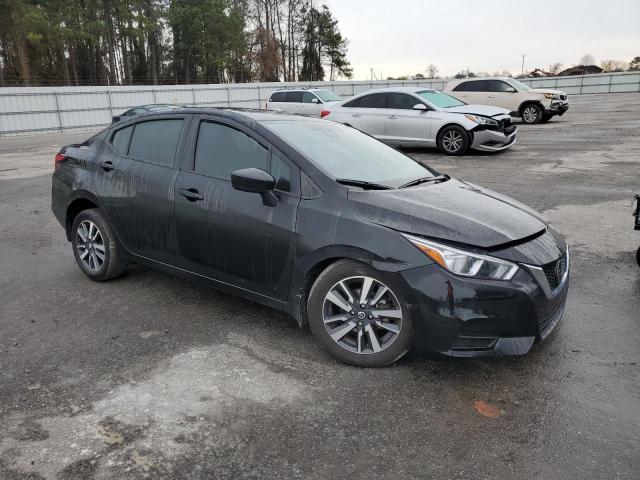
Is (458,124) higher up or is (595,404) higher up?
(458,124)

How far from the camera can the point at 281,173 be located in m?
3.66

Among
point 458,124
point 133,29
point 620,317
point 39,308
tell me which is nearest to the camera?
point 620,317

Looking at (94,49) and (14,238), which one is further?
(94,49)

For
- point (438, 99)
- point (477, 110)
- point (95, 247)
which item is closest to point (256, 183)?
point (95, 247)

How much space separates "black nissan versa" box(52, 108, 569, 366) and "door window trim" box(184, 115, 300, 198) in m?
0.01

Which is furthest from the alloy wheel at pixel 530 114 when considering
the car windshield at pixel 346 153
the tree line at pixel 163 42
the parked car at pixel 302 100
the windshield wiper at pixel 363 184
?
the tree line at pixel 163 42

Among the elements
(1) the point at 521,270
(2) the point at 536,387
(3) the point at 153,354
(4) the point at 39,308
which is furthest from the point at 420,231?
(4) the point at 39,308

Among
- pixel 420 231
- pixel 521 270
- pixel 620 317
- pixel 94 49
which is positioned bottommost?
pixel 620 317

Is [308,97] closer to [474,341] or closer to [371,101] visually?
[371,101]

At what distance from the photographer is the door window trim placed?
3.59 meters

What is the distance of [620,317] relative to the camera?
4.02 metres

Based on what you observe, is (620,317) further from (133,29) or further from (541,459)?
(133,29)

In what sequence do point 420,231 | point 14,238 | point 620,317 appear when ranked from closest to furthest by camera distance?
point 420,231 → point 620,317 → point 14,238

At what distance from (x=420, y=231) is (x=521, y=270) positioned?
600 mm
